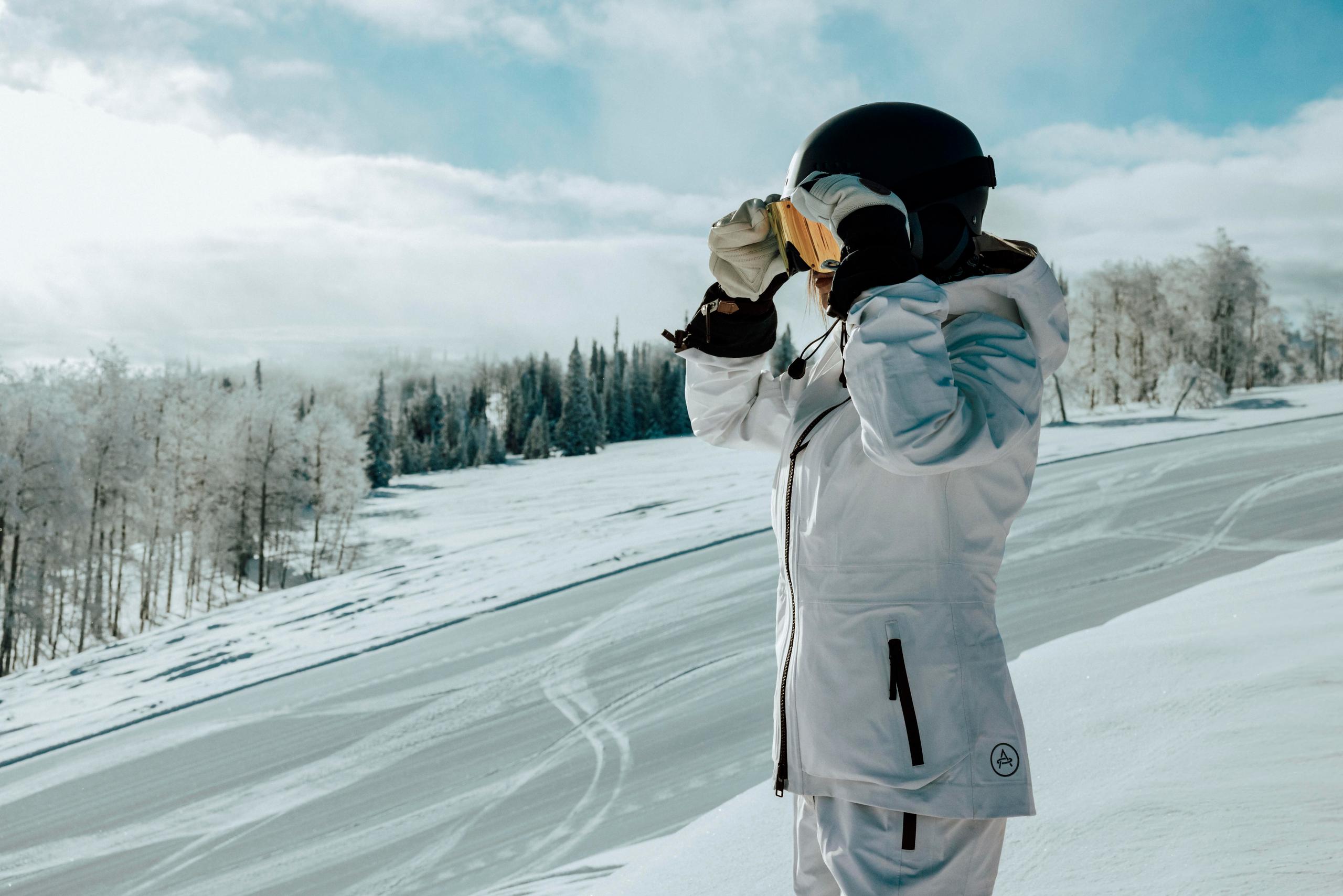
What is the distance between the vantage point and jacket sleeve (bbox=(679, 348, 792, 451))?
1.51 metres

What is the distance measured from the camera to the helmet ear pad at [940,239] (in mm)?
1195

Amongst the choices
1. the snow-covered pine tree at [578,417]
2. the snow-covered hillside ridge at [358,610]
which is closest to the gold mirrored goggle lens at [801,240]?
the snow-covered hillside ridge at [358,610]

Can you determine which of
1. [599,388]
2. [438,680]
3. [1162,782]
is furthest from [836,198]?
[599,388]

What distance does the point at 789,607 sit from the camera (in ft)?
4.07

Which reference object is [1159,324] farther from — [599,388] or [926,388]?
[599,388]

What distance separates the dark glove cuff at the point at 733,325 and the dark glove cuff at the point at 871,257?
0.32m

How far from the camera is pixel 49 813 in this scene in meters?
4.45

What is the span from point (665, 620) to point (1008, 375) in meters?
5.16

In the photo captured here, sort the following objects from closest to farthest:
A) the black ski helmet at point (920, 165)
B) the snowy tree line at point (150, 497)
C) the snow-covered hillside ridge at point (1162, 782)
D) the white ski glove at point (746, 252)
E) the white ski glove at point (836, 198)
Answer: the white ski glove at point (836, 198) < the black ski helmet at point (920, 165) < the white ski glove at point (746, 252) < the snow-covered hillside ridge at point (1162, 782) < the snowy tree line at point (150, 497)

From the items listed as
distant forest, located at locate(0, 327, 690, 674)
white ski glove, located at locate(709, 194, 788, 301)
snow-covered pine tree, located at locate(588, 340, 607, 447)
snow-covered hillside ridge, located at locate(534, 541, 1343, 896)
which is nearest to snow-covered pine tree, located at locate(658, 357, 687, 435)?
snow-covered pine tree, located at locate(588, 340, 607, 447)

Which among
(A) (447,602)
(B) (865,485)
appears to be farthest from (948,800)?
(A) (447,602)

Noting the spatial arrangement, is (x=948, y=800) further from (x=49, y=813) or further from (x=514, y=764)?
(x=49, y=813)

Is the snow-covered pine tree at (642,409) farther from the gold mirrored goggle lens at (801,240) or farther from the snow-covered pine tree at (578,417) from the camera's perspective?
the gold mirrored goggle lens at (801,240)

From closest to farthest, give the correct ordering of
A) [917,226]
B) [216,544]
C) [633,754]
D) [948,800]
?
[948,800], [917,226], [633,754], [216,544]
